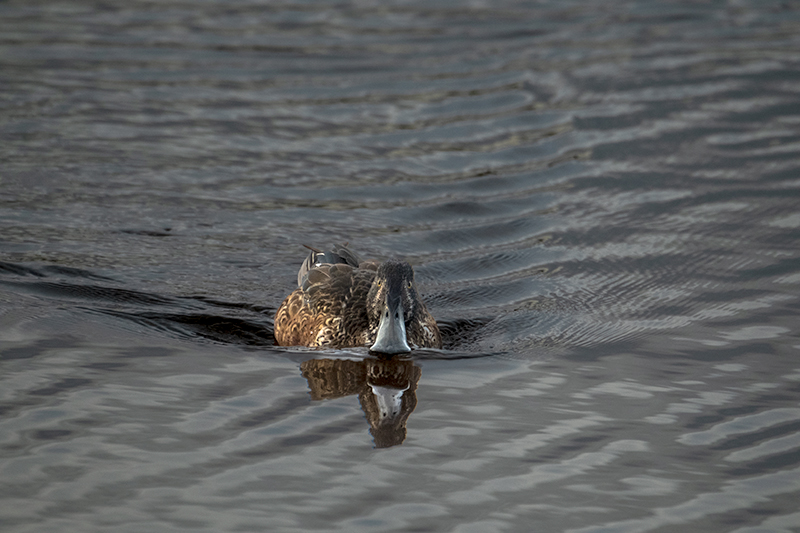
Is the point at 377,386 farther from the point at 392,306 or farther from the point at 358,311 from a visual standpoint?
the point at 358,311

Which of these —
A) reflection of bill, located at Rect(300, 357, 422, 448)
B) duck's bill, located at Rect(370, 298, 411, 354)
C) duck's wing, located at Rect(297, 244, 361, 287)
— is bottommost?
reflection of bill, located at Rect(300, 357, 422, 448)

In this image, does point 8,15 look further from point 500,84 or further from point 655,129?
point 655,129

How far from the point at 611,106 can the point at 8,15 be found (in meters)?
9.86

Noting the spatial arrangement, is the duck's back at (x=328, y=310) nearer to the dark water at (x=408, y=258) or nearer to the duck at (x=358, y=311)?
the duck at (x=358, y=311)

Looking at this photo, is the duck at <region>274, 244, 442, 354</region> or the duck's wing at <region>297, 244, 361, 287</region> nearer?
the duck at <region>274, 244, 442, 354</region>

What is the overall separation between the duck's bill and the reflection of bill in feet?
0.49

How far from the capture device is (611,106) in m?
13.6

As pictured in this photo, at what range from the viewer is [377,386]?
23.3 feet

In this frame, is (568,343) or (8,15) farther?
(8,15)

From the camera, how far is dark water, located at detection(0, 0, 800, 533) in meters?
5.58

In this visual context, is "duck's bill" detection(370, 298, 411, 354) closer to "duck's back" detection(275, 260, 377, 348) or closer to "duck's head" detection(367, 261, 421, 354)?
"duck's head" detection(367, 261, 421, 354)

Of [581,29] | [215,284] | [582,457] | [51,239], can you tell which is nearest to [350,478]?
[582,457]

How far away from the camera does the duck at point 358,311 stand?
7.45 m

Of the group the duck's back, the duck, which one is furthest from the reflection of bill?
the duck's back
